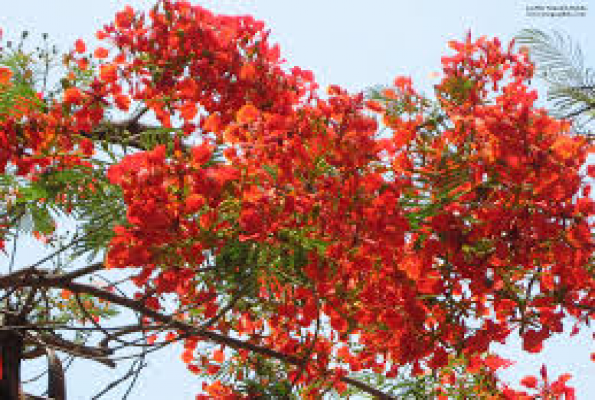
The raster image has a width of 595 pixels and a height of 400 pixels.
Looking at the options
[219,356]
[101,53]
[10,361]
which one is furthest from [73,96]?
[219,356]

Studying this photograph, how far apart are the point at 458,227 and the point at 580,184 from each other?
16.1 inches

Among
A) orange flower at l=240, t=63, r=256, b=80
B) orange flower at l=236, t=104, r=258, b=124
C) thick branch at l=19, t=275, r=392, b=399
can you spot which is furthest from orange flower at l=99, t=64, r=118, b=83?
orange flower at l=236, t=104, r=258, b=124

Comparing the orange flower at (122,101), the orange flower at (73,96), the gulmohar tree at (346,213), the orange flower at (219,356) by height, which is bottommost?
the gulmohar tree at (346,213)

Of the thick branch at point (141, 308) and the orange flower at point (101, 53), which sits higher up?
the orange flower at point (101, 53)

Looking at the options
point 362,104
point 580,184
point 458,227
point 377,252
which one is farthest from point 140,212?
point 580,184

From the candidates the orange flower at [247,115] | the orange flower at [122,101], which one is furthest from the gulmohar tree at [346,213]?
the orange flower at [122,101]

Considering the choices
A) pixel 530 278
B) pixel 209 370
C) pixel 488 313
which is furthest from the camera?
pixel 209 370

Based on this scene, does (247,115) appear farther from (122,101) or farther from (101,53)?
(101,53)

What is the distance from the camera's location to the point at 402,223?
1644 mm

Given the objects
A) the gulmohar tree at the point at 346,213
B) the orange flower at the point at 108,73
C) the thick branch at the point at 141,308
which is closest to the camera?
the gulmohar tree at the point at 346,213

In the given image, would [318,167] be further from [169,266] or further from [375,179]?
[169,266]

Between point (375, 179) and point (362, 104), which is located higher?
point (362, 104)

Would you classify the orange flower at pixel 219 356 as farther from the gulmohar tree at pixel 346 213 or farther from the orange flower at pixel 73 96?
the orange flower at pixel 73 96

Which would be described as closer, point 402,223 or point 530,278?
point 402,223
